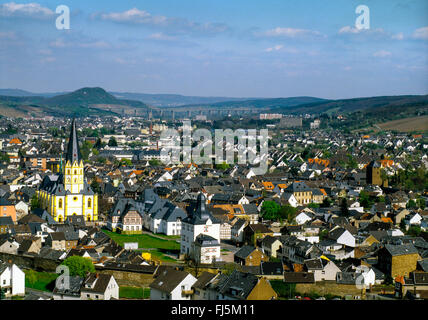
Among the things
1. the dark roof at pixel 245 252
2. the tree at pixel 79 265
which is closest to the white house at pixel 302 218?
the dark roof at pixel 245 252

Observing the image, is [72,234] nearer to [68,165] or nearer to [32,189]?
[68,165]

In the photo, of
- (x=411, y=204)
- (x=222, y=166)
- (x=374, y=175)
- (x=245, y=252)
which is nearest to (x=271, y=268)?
(x=245, y=252)

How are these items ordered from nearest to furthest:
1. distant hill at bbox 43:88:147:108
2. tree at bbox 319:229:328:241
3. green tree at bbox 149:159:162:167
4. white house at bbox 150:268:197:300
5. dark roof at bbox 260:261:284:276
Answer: white house at bbox 150:268:197:300 < dark roof at bbox 260:261:284:276 < tree at bbox 319:229:328:241 < green tree at bbox 149:159:162:167 < distant hill at bbox 43:88:147:108

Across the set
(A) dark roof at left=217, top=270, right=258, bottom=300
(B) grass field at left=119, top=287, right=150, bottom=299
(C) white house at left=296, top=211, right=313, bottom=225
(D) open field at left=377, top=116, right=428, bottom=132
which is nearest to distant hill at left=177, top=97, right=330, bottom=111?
(D) open field at left=377, top=116, right=428, bottom=132

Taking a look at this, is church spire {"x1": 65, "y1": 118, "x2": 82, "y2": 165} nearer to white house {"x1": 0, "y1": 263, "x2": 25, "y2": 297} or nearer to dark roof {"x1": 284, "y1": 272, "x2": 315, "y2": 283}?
white house {"x1": 0, "y1": 263, "x2": 25, "y2": 297}

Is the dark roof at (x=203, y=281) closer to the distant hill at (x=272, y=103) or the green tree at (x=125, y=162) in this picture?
the green tree at (x=125, y=162)

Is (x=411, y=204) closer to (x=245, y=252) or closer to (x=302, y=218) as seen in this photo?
(x=302, y=218)
